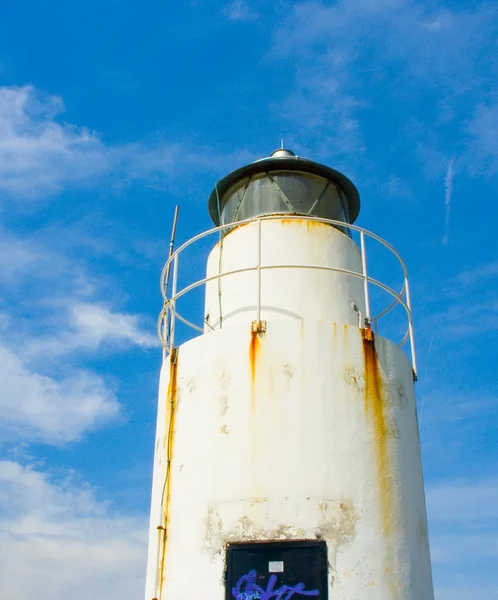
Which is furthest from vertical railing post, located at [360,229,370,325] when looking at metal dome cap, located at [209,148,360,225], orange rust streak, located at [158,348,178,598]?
orange rust streak, located at [158,348,178,598]

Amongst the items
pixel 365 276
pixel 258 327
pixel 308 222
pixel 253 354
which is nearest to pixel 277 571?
pixel 253 354

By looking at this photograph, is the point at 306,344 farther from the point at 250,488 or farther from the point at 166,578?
the point at 166,578

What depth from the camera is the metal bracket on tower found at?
742cm

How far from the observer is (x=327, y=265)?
8.59 m

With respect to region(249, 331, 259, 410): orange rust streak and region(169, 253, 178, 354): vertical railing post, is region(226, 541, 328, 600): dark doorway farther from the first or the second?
region(169, 253, 178, 354): vertical railing post

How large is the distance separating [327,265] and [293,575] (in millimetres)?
3733

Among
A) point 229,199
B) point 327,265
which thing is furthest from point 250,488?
point 229,199

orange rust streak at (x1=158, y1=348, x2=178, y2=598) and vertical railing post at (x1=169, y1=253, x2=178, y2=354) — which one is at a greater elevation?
vertical railing post at (x1=169, y1=253, x2=178, y2=354)

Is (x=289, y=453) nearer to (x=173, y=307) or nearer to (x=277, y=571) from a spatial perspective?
(x=277, y=571)

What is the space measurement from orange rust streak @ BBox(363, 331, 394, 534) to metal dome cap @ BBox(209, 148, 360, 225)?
2.47 m

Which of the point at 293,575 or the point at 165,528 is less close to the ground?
the point at 165,528

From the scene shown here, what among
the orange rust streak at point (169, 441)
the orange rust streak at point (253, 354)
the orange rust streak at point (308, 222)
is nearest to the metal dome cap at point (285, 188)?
the orange rust streak at point (308, 222)

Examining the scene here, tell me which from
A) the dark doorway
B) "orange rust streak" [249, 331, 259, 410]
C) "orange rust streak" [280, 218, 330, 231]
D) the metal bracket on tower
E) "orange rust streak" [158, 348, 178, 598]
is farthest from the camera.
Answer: "orange rust streak" [280, 218, 330, 231]

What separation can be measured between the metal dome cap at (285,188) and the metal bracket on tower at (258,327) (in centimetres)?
221
